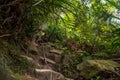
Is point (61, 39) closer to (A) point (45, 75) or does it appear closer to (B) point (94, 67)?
(B) point (94, 67)

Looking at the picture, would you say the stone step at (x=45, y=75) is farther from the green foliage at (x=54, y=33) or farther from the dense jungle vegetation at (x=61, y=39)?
the green foliage at (x=54, y=33)

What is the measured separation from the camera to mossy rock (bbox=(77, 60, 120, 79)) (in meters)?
5.02

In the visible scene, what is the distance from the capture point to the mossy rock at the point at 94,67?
5023mm

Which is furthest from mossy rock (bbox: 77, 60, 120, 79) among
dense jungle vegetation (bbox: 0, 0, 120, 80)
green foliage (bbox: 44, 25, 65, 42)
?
green foliage (bbox: 44, 25, 65, 42)

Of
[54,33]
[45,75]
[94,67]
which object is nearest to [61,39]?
[54,33]

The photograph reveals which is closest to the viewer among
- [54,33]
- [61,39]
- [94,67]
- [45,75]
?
[45,75]

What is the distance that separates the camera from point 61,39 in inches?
256

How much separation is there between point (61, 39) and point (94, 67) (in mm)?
1634

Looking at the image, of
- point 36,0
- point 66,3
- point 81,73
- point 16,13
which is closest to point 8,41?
point 16,13

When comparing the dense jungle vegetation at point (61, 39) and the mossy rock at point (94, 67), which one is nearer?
the dense jungle vegetation at point (61, 39)

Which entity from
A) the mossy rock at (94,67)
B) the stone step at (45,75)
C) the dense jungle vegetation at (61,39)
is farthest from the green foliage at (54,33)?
the stone step at (45,75)

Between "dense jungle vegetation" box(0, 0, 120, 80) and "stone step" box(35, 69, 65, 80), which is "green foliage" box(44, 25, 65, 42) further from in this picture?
"stone step" box(35, 69, 65, 80)

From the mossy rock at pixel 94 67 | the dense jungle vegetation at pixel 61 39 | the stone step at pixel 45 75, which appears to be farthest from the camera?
the mossy rock at pixel 94 67

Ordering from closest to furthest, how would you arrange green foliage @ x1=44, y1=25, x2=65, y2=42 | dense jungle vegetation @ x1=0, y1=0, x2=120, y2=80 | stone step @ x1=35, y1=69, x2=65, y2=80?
dense jungle vegetation @ x1=0, y1=0, x2=120, y2=80 < stone step @ x1=35, y1=69, x2=65, y2=80 < green foliage @ x1=44, y1=25, x2=65, y2=42
